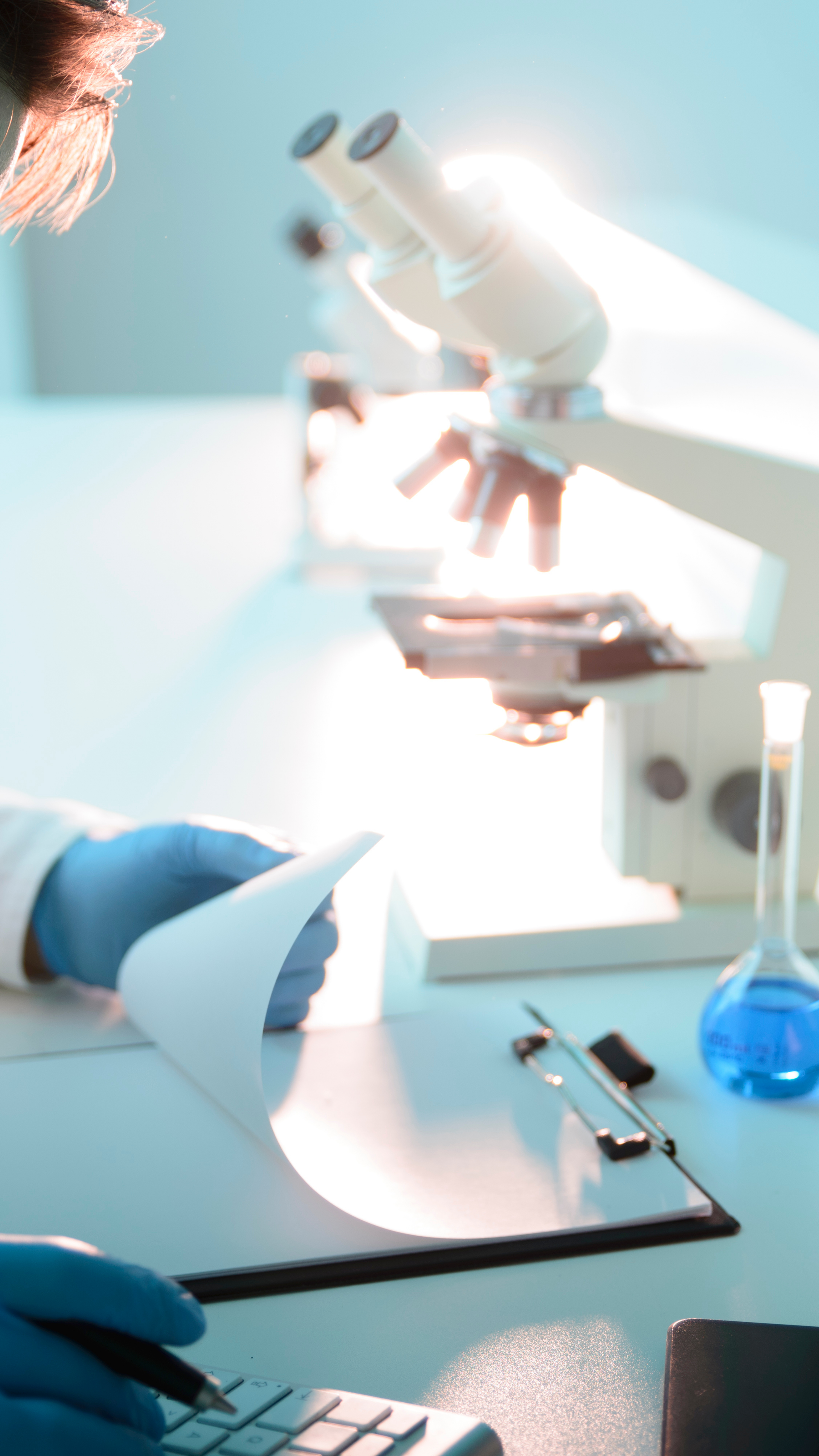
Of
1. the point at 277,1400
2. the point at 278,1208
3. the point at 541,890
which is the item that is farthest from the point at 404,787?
the point at 277,1400

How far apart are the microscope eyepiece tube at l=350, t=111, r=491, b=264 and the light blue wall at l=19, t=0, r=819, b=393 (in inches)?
2.1

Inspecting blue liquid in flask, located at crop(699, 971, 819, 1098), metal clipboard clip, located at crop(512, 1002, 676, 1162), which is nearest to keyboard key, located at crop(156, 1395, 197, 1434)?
metal clipboard clip, located at crop(512, 1002, 676, 1162)

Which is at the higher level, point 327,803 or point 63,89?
point 63,89

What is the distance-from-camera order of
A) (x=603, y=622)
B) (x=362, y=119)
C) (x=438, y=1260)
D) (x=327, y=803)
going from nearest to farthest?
(x=438, y=1260) < (x=362, y=119) < (x=603, y=622) < (x=327, y=803)

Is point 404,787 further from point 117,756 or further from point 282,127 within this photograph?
point 282,127

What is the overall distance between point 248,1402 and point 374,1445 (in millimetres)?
48

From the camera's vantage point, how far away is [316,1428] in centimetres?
39

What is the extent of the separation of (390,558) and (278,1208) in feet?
6.09

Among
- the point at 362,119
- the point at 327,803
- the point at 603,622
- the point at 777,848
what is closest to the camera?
the point at 777,848

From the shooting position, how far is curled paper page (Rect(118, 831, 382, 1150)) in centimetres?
55

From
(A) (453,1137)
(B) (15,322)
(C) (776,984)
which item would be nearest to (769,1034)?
(C) (776,984)

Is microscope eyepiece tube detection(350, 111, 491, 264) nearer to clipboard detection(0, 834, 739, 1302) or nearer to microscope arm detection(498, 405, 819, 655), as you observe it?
microscope arm detection(498, 405, 819, 655)

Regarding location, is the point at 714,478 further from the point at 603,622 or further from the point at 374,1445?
the point at 374,1445

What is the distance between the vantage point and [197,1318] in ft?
1.21
